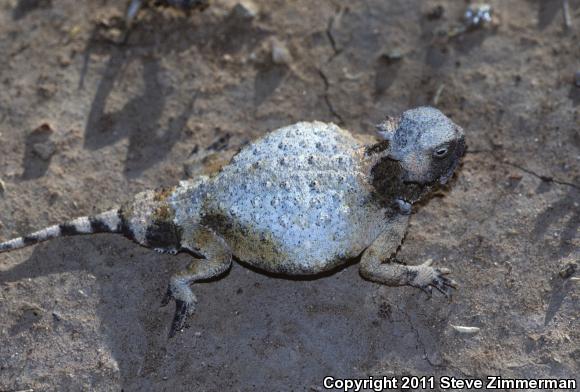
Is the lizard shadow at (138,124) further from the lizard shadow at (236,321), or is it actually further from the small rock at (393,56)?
the small rock at (393,56)

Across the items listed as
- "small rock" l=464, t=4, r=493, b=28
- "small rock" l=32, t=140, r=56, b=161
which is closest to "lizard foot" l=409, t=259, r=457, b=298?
"small rock" l=464, t=4, r=493, b=28

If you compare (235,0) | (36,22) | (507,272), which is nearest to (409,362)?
(507,272)

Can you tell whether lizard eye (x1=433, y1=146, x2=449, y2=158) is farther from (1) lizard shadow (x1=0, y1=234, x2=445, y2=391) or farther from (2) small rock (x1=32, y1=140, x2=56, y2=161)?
(2) small rock (x1=32, y1=140, x2=56, y2=161)

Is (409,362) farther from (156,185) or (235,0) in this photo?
(235,0)

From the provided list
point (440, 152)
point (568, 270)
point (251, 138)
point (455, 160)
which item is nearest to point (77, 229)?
point (251, 138)

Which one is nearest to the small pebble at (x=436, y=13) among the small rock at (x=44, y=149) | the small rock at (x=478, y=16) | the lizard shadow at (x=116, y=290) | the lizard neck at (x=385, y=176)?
the small rock at (x=478, y=16)

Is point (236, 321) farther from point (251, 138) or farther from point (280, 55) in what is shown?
point (280, 55)
